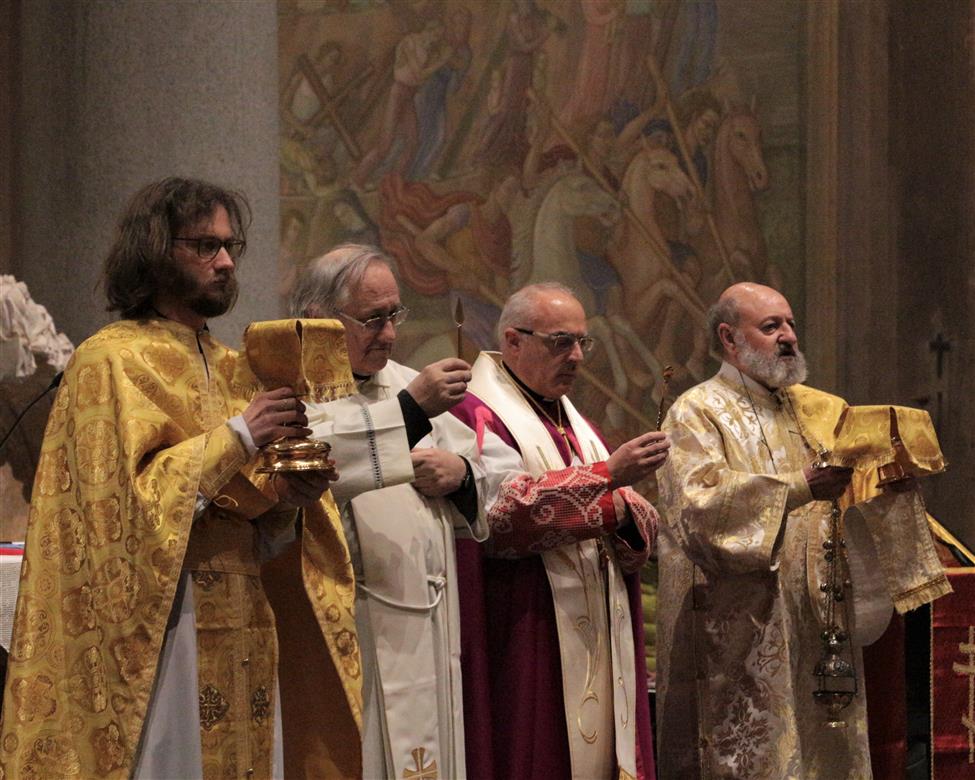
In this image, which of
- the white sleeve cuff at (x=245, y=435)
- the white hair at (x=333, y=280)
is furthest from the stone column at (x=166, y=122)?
the white sleeve cuff at (x=245, y=435)

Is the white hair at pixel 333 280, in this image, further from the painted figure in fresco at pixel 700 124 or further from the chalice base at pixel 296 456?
the painted figure in fresco at pixel 700 124

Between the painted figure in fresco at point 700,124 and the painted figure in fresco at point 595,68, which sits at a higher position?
the painted figure in fresco at point 595,68

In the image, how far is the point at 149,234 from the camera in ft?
13.6

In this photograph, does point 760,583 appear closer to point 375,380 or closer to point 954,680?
point 954,680

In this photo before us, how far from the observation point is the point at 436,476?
4734 mm

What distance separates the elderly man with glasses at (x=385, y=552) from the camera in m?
4.26

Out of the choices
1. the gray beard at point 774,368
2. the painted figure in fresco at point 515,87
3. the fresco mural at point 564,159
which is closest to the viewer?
the gray beard at point 774,368

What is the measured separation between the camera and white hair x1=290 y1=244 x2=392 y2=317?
16.0 feet

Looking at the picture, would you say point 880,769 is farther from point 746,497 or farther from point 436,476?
point 436,476

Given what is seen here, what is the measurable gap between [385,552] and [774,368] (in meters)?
2.12

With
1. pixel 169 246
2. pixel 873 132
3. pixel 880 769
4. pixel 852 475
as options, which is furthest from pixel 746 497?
pixel 873 132

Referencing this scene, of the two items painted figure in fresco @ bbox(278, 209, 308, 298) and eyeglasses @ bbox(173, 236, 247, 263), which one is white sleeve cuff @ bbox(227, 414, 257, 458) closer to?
eyeglasses @ bbox(173, 236, 247, 263)

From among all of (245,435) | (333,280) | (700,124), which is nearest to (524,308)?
(333,280)

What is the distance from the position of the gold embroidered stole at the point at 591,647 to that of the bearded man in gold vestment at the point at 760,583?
1.92 ft
